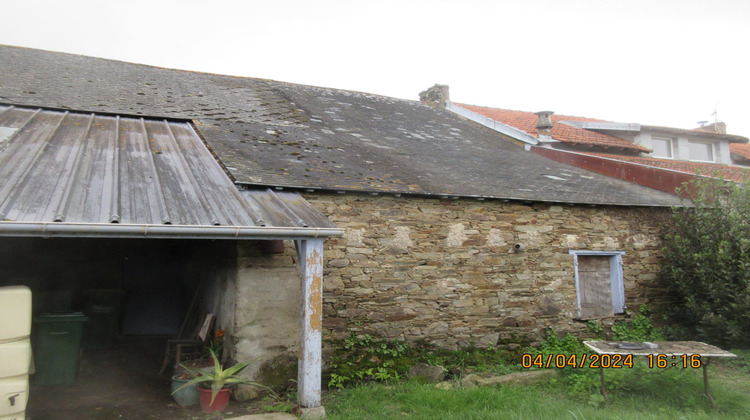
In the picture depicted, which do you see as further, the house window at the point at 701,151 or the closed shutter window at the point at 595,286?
the house window at the point at 701,151

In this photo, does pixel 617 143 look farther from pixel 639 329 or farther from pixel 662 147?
pixel 639 329

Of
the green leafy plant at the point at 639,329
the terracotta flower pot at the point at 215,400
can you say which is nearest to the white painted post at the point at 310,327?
the terracotta flower pot at the point at 215,400

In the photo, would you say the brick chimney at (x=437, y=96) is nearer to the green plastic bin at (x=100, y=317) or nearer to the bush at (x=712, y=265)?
the bush at (x=712, y=265)

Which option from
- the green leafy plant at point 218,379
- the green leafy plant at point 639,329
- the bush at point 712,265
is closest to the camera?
the green leafy plant at point 218,379

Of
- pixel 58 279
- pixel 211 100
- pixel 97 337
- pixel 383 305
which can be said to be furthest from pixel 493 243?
pixel 58 279

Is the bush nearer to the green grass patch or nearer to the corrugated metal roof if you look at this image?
the green grass patch

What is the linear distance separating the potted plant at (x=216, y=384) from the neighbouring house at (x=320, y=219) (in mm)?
371

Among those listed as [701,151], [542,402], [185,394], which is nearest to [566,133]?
[701,151]

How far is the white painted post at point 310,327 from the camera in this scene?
196 inches

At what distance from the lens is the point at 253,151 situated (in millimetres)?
7281

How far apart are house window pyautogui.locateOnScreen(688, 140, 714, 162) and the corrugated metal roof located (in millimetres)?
15355

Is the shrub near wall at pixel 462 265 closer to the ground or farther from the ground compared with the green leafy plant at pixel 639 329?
farther from the ground

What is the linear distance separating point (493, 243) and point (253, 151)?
13.3 feet

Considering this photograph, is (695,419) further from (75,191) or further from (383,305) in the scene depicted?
(75,191)
